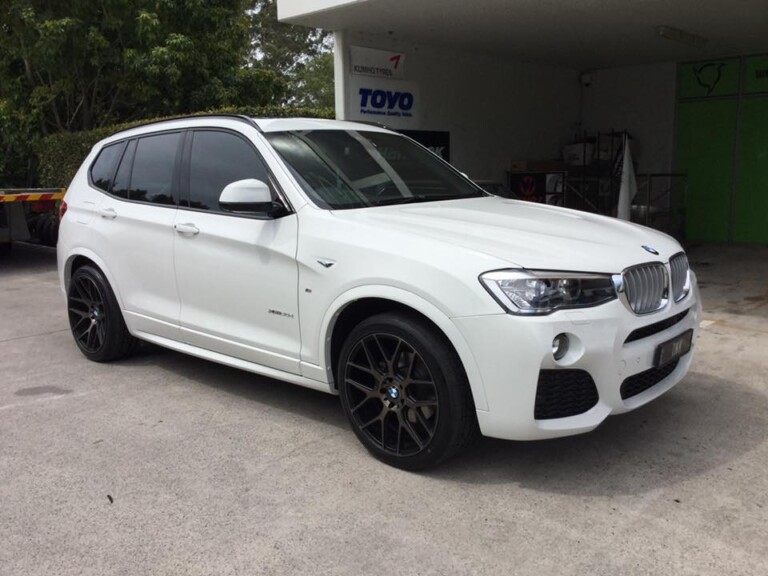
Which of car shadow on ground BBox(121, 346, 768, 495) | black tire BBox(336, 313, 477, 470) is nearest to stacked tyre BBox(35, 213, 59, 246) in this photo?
car shadow on ground BBox(121, 346, 768, 495)

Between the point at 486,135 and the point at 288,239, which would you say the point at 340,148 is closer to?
the point at 288,239

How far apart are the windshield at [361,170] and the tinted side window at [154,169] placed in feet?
3.19

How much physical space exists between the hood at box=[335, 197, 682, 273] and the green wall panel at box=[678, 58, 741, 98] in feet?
28.0

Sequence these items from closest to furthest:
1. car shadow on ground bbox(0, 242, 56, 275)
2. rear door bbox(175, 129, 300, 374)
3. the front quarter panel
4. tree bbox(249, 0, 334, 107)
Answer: the front quarter panel < rear door bbox(175, 129, 300, 374) < car shadow on ground bbox(0, 242, 56, 275) < tree bbox(249, 0, 334, 107)

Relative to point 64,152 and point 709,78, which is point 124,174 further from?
point 709,78

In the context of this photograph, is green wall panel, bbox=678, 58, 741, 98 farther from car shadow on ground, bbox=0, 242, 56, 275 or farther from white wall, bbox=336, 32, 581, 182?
car shadow on ground, bbox=0, 242, 56, 275

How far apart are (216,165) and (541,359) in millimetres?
2567

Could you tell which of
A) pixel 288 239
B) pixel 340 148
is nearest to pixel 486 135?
pixel 340 148

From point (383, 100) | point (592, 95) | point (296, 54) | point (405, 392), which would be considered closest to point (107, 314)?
point (405, 392)

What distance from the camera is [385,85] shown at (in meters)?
9.52

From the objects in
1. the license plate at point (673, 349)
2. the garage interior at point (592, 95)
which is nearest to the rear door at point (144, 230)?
the license plate at point (673, 349)

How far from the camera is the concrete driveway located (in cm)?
289

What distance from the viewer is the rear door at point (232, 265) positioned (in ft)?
13.2

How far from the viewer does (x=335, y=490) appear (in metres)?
3.46
